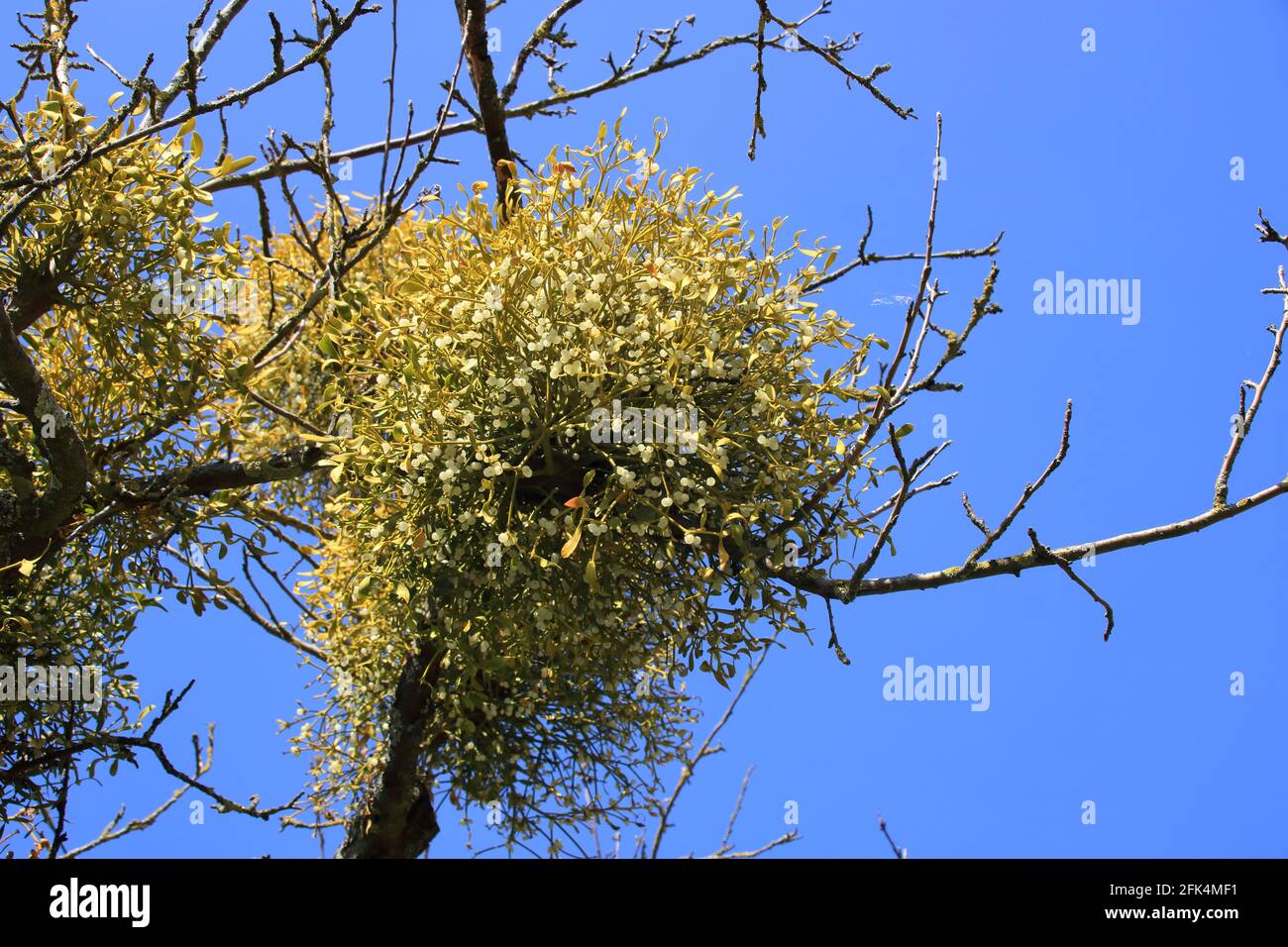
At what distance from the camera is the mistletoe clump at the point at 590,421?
1774 mm

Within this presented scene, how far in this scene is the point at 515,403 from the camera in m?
1.82

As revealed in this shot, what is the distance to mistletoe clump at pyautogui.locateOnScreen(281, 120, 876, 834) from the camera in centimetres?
177

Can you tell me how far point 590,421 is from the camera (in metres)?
1.77

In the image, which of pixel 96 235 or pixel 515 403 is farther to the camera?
pixel 96 235

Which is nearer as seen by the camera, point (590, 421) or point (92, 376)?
point (590, 421)

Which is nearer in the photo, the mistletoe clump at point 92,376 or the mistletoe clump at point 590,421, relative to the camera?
the mistletoe clump at point 590,421

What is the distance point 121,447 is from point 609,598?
3.83 ft

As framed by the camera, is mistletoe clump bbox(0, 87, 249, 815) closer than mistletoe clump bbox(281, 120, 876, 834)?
No

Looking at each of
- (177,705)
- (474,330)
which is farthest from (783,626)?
(177,705)

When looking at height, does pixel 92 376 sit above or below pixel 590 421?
above
